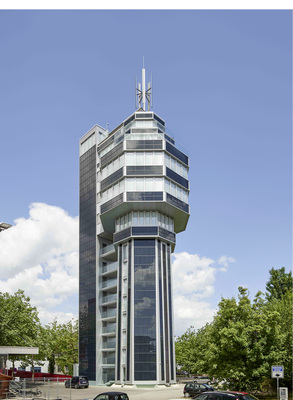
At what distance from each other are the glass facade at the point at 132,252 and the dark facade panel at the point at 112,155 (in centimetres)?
17

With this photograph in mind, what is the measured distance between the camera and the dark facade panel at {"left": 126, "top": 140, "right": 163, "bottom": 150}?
239ft

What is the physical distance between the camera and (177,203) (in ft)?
241

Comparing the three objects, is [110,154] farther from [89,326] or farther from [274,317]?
[274,317]

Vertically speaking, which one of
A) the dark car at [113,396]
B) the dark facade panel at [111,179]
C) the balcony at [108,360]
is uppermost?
the dark facade panel at [111,179]

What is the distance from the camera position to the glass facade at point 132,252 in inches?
2638

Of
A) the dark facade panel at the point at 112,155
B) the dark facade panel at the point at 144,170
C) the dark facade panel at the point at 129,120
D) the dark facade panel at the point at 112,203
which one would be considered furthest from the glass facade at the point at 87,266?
the dark facade panel at the point at 144,170

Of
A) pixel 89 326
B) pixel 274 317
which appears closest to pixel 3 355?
pixel 89 326

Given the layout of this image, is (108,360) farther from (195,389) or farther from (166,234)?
(195,389)

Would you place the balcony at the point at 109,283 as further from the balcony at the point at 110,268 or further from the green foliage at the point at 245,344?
the green foliage at the point at 245,344

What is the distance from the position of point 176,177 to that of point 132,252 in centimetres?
1429

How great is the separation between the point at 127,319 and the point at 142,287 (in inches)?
204

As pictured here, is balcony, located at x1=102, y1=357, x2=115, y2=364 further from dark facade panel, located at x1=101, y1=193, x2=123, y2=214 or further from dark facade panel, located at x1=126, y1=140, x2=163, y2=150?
dark facade panel, located at x1=126, y1=140, x2=163, y2=150

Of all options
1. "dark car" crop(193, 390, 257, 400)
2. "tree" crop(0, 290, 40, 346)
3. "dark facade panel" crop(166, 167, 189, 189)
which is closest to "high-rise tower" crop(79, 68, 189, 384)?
"dark facade panel" crop(166, 167, 189, 189)

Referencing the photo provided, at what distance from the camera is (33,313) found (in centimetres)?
7169
